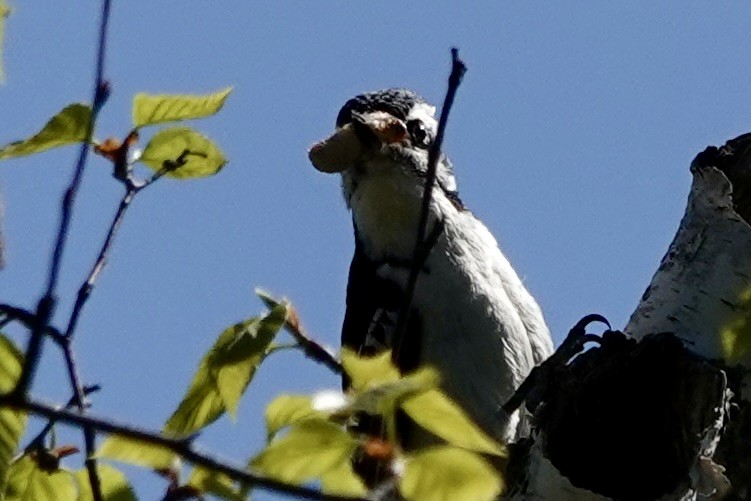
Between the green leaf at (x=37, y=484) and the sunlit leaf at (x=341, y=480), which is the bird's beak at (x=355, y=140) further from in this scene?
the sunlit leaf at (x=341, y=480)

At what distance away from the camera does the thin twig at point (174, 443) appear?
1.55 m

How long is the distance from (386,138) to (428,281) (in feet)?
1.88

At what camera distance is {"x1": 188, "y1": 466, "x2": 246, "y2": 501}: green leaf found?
2.07 metres

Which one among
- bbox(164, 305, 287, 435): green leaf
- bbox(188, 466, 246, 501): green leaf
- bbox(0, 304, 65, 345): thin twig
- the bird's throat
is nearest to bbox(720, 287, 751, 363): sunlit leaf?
bbox(188, 466, 246, 501): green leaf

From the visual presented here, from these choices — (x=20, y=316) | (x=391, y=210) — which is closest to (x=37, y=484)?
(x=20, y=316)

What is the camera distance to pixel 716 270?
4246 millimetres

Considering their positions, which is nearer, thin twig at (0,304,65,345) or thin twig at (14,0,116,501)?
thin twig at (14,0,116,501)

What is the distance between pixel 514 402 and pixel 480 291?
0.96m

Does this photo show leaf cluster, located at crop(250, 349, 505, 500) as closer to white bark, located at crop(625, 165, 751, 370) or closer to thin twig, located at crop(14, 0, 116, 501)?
thin twig, located at crop(14, 0, 116, 501)

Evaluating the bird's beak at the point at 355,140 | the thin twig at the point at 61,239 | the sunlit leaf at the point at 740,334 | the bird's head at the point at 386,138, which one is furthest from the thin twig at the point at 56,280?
the bird's head at the point at 386,138

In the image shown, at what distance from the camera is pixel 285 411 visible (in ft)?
6.87

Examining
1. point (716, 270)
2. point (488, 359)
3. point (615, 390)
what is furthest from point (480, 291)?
point (615, 390)

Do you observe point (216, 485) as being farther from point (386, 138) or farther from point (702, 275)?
point (386, 138)

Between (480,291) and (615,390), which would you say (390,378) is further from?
(480,291)
